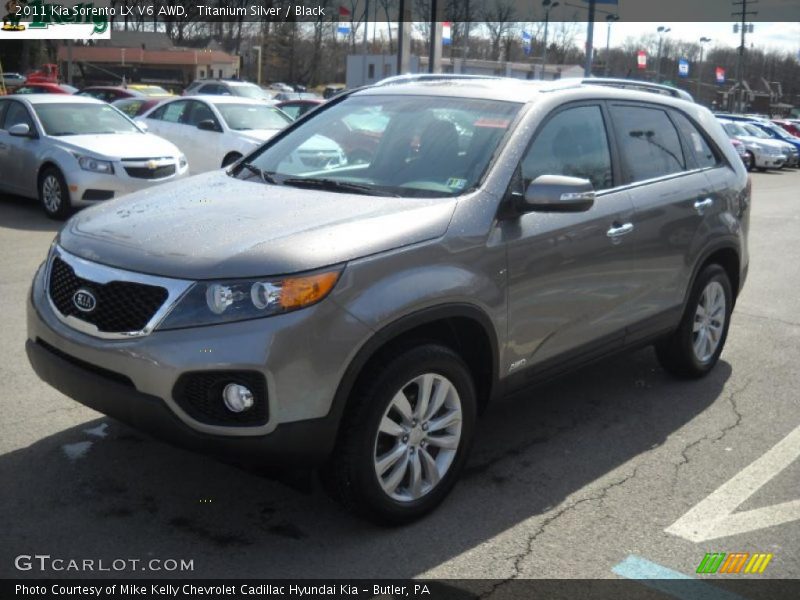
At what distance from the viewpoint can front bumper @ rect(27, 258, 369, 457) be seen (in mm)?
3156

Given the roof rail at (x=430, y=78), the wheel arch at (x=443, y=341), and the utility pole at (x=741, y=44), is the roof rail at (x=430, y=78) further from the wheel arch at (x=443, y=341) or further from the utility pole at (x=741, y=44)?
the utility pole at (x=741, y=44)

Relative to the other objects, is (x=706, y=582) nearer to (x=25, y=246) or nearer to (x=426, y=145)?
(x=426, y=145)

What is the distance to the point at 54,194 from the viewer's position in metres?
11.4

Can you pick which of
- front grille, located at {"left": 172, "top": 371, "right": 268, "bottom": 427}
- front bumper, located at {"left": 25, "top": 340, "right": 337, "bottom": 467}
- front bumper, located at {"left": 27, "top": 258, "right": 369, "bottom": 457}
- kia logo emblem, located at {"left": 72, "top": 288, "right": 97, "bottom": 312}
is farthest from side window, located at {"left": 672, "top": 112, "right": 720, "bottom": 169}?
kia logo emblem, located at {"left": 72, "top": 288, "right": 97, "bottom": 312}

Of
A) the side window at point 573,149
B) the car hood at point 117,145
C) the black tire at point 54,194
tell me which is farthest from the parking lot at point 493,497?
→ the car hood at point 117,145

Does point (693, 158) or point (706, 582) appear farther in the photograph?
point (693, 158)

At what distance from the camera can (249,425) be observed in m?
3.22

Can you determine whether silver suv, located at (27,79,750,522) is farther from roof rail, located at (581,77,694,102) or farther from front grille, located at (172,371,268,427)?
roof rail, located at (581,77,694,102)

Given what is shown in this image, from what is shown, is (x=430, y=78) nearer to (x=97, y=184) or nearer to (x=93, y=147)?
(x=97, y=184)

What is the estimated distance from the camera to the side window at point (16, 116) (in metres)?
12.1

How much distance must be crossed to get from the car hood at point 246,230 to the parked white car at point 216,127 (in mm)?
9835

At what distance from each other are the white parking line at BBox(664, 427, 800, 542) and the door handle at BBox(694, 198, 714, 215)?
5.09ft

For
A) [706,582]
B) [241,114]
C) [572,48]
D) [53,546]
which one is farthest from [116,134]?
[572,48]

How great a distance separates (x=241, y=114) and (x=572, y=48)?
303ft
